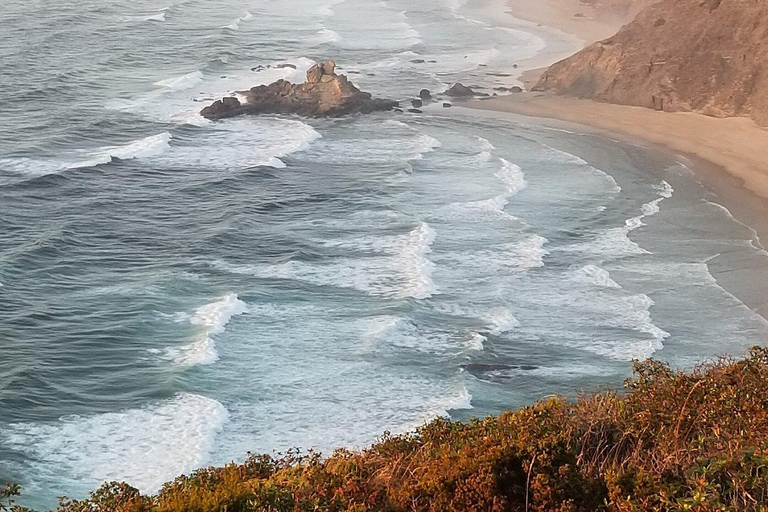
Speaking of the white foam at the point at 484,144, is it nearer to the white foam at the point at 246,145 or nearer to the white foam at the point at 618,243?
the white foam at the point at 246,145

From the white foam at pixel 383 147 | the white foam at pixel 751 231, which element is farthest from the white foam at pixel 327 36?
the white foam at pixel 751 231

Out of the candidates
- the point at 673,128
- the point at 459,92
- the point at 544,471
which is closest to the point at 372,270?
the point at 544,471

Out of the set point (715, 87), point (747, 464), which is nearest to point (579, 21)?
point (715, 87)

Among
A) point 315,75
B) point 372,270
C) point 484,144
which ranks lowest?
point 372,270

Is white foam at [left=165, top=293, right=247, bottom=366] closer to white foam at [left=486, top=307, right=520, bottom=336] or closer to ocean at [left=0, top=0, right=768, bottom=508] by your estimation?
ocean at [left=0, top=0, right=768, bottom=508]

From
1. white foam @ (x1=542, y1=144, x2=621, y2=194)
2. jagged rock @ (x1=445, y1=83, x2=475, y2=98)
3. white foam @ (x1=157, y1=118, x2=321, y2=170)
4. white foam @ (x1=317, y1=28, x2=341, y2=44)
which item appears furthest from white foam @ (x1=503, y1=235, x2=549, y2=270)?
white foam @ (x1=317, y1=28, x2=341, y2=44)

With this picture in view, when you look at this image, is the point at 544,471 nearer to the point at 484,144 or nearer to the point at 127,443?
the point at 127,443

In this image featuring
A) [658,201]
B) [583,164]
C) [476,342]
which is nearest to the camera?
[476,342]
